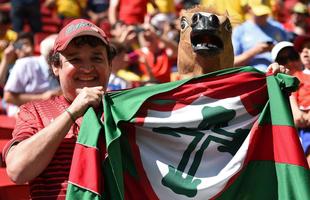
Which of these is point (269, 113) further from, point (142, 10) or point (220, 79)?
point (142, 10)

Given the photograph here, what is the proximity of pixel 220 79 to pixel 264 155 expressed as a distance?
1.24 feet

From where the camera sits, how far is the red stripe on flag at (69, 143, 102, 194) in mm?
3225

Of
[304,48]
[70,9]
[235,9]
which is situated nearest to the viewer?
[304,48]

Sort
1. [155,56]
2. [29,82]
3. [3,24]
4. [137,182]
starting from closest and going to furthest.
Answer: [137,182] < [29,82] < [155,56] < [3,24]

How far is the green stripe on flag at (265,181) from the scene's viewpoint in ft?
11.0

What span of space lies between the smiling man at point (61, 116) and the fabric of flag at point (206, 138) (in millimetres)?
131

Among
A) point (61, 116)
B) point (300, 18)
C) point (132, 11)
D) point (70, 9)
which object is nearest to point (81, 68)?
point (61, 116)

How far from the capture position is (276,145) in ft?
11.4

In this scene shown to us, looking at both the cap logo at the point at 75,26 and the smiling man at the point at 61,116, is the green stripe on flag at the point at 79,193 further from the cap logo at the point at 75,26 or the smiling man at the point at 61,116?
the cap logo at the point at 75,26

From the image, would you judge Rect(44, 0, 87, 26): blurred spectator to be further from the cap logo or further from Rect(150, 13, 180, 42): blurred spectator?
the cap logo

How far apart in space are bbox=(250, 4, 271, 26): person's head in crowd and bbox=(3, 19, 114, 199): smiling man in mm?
4020

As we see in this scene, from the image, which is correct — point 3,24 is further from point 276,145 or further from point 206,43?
point 276,145

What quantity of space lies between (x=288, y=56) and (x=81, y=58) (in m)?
2.75

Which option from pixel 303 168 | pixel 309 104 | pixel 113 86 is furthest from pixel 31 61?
pixel 303 168
